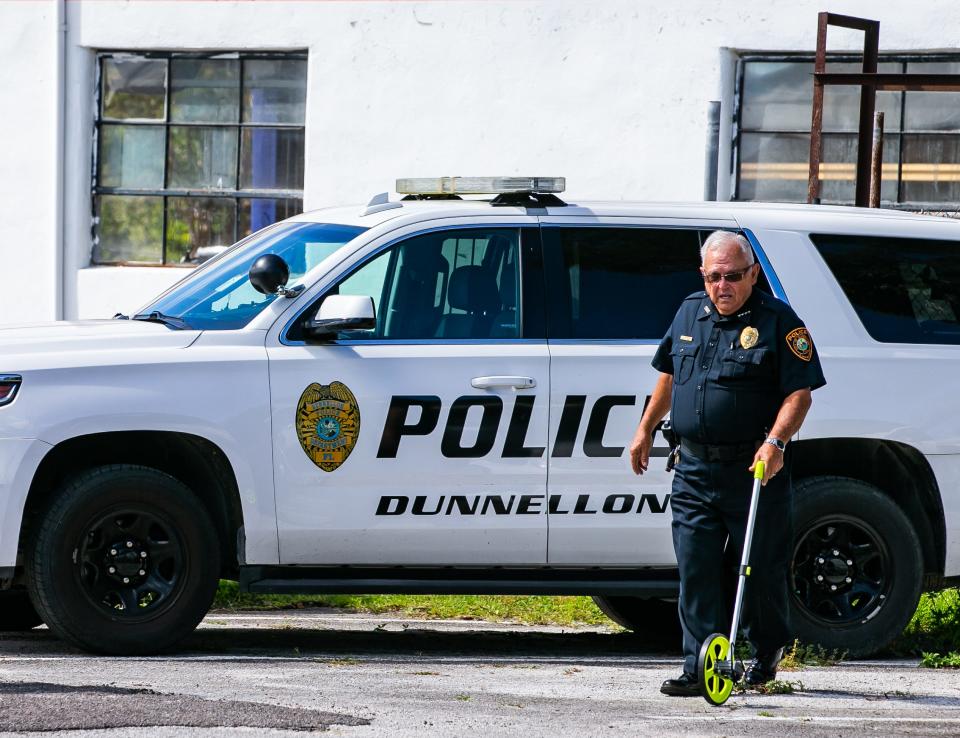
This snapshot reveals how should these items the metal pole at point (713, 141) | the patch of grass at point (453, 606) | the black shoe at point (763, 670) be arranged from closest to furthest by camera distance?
the black shoe at point (763, 670) → the patch of grass at point (453, 606) → the metal pole at point (713, 141)

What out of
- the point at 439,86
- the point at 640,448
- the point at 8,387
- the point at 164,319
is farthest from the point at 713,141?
the point at 8,387

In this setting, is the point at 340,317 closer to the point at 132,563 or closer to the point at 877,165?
the point at 132,563

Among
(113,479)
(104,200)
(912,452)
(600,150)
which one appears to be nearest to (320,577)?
(113,479)

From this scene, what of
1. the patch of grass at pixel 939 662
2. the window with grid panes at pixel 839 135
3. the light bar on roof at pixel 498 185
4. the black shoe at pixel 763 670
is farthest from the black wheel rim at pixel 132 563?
the window with grid panes at pixel 839 135

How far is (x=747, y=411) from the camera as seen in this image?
6.30m

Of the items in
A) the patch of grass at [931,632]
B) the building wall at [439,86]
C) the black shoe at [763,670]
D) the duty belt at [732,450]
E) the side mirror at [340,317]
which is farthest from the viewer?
the building wall at [439,86]

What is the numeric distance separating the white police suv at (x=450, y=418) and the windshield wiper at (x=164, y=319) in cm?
3

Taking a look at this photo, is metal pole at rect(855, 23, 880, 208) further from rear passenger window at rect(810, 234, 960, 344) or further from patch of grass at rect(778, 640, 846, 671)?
patch of grass at rect(778, 640, 846, 671)

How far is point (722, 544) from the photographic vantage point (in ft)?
21.1

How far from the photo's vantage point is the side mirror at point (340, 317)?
6965 millimetres

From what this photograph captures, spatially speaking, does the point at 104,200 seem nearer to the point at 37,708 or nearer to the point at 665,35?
the point at 665,35

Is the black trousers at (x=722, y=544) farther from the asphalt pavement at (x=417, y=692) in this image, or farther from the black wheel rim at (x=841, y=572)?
the black wheel rim at (x=841, y=572)

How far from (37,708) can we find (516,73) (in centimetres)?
770

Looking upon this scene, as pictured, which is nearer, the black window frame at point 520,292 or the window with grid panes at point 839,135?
the black window frame at point 520,292
